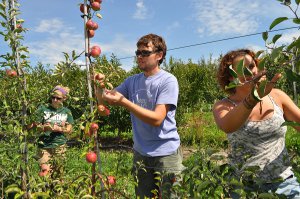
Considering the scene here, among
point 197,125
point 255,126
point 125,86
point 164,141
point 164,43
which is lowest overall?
point 197,125

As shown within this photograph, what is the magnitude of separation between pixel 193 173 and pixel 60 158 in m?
0.80

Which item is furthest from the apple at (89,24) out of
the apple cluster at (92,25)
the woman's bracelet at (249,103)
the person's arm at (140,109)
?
the woman's bracelet at (249,103)

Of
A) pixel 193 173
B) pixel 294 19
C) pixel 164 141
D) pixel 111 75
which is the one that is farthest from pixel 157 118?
pixel 294 19

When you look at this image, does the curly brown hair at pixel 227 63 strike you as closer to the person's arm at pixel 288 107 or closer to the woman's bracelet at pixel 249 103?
the person's arm at pixel 288 107

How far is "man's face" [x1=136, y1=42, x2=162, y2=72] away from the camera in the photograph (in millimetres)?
2504

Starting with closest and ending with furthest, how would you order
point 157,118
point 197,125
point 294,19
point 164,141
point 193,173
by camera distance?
1. point 294,19
2. point 193,173
3. point 157,118
4. point 164,141
5. point 197,125

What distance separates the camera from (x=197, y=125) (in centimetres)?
993

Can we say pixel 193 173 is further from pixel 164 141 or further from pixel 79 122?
pixel 164 141

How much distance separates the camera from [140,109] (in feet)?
6.98

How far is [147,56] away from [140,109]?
1.74 feet

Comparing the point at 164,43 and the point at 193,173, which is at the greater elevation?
the point at 164,43

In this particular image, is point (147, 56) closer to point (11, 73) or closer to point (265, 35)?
point (11, 73)

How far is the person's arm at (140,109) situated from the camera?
1879 mm

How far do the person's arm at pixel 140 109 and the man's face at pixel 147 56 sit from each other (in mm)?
349
